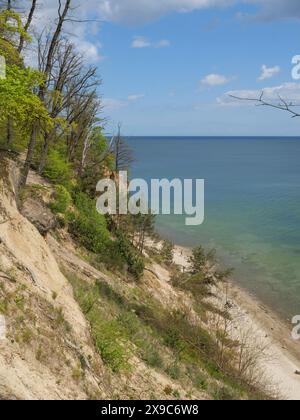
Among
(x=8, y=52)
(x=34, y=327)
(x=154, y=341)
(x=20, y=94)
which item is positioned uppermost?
(x=8, y=52)

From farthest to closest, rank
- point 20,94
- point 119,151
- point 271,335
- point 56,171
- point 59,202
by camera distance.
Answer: point 119,151 < point 271,335 < point 56,171 < point 59,202 < point 20,94

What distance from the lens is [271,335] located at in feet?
86.6

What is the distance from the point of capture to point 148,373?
38.3 feet

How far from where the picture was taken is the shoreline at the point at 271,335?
2077 centimetres

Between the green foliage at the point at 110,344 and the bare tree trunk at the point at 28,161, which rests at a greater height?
the bare tree trunk at the point at 28,161

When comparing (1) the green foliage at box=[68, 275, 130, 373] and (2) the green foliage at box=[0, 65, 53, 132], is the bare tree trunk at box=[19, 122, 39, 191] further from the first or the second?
(1) the green foliage at box=[68, 275, 130, 373]

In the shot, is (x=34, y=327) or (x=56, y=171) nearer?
(x=34, y=327)


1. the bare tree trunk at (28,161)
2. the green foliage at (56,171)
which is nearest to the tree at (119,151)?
the green foliage at (56,171)

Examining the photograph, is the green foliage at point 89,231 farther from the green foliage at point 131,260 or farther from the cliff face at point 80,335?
→ the cliff face at point 80,335

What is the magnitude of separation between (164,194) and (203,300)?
55.4 m

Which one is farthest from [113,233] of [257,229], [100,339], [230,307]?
[257,229]

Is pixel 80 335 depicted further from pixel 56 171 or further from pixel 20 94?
pixel 56 171

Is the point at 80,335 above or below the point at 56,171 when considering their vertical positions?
below

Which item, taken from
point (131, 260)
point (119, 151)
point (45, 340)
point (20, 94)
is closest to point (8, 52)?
point (20, 94)
